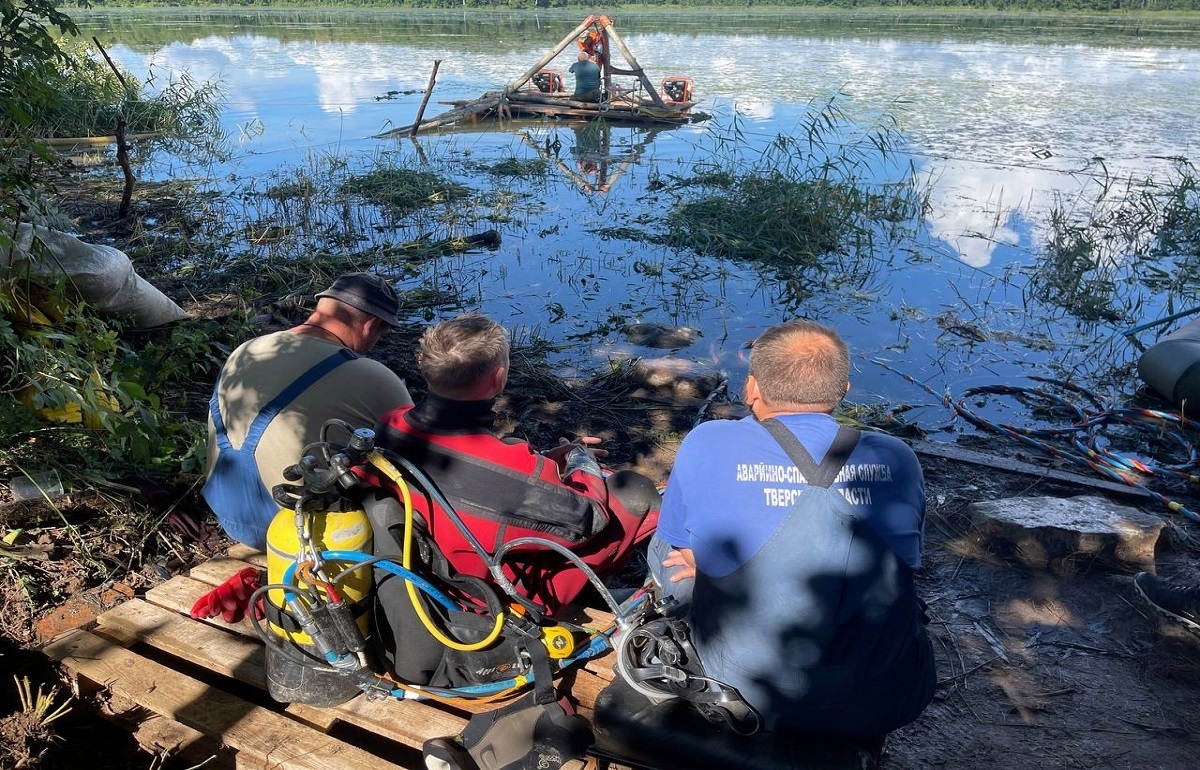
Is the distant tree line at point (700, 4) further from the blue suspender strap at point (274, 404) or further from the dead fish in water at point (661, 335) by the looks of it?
the blue suspender strap at point (274, 404)

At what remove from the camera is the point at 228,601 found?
8.61 feet

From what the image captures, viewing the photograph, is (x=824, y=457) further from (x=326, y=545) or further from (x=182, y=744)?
(x=182, y=744)

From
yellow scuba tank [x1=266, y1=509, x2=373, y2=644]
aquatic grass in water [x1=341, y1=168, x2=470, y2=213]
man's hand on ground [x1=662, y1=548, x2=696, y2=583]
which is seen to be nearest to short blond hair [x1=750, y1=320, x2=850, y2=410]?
man's hand on ground [x1=662, y1=548, x2=696, y2=583]

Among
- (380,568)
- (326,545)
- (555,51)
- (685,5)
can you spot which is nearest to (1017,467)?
(380,568)

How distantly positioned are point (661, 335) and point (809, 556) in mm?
4216

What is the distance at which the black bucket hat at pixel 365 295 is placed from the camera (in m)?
3.01

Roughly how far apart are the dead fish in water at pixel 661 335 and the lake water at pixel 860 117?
5.3 inches

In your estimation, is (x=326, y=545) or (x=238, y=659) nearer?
(x=326, y=545)

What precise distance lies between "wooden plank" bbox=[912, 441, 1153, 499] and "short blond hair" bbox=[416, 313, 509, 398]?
286 centimetres

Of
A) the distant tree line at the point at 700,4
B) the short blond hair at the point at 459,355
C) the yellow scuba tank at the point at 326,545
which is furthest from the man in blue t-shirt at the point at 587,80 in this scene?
the distant tree line at the point at 700,4

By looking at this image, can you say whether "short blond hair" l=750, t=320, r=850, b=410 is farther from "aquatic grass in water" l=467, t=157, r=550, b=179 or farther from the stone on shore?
"aquatic grass in water" l=467, t=157, r=550, b=179

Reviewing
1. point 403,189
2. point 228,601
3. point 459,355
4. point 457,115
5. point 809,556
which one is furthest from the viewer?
point 457,115

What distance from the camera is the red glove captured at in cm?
260

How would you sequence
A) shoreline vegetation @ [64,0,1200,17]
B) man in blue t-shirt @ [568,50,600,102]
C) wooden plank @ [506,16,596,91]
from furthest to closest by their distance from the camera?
shoreline vegetation @ [64,0,1200,17], man in blue t-shirt @ [568,50,600,102], wooden plank @ [506,16,596,91]
